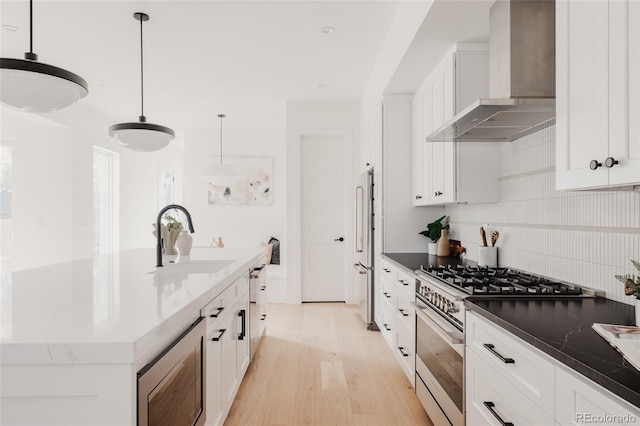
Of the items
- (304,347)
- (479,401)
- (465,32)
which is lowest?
(304,347)

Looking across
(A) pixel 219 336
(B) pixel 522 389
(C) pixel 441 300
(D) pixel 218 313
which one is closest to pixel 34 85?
(D) pixel 218 313

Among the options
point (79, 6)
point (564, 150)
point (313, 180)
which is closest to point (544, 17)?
point (564, 150)

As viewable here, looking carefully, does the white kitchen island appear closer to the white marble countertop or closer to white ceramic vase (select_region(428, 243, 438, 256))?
the white marble countertop

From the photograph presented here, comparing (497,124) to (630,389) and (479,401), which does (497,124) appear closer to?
(479,401)

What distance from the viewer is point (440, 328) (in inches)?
78.8

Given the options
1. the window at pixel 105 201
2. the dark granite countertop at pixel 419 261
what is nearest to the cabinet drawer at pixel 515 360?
the dark granite countertop at pixel 419 261

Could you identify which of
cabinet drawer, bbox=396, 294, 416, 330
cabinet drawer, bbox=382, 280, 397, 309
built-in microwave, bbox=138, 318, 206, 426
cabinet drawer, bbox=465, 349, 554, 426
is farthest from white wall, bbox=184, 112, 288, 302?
cabinet drawer, bbox=465, 349, 554, 426

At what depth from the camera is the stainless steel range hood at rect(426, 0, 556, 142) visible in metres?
1.90

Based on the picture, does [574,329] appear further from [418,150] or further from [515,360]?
[418,150]

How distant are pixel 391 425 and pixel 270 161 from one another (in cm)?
531

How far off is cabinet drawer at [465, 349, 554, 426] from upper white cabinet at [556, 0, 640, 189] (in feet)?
2.34

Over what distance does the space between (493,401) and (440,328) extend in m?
0.53

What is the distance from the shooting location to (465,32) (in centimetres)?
256

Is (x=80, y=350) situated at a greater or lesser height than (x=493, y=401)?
greater
